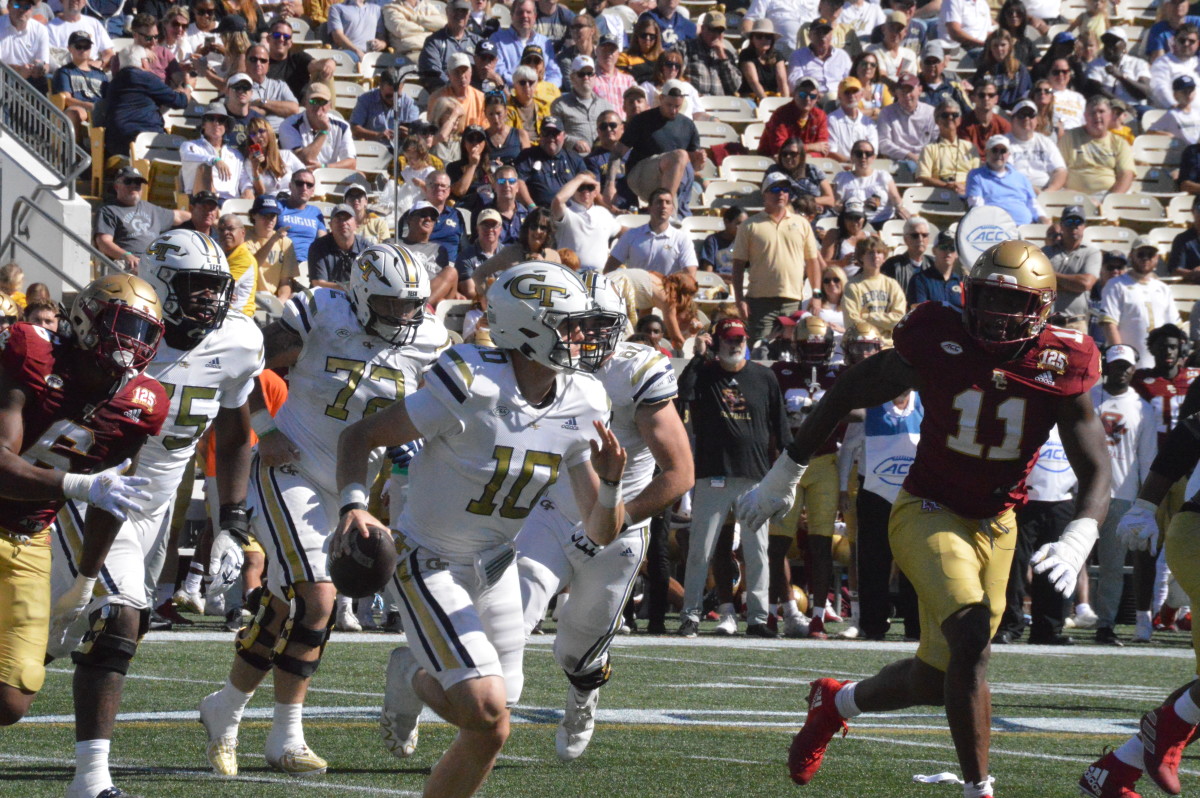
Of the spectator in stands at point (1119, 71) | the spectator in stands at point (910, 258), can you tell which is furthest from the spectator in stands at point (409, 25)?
the spectator in stands at point (1119, 71)

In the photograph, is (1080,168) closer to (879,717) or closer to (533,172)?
(533,172)

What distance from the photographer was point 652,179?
575 inches

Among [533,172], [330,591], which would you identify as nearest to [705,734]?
[330,591]

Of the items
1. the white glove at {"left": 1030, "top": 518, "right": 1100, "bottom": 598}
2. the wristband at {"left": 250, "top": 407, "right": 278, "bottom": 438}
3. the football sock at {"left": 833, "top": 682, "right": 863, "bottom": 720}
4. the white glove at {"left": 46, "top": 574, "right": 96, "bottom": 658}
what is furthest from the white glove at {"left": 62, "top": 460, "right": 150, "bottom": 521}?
the white glove at {"left": 1030, "top": 518, "right": 1100, "bottom": 598}

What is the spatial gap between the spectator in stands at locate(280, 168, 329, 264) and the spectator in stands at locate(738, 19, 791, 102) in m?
5.28

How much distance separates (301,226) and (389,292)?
6.87 m

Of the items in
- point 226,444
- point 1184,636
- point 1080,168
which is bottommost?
point 1184,636

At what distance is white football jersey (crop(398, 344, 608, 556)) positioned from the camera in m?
4.69

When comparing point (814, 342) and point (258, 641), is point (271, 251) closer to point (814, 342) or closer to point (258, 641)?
point (814, 342)

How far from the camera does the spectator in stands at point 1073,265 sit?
13.6 metres

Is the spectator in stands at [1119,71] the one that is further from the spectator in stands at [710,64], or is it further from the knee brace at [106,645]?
the knee brace at [106,645]

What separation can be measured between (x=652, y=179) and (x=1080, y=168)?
14.5 feet

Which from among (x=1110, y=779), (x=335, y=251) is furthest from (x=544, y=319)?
(x=335, y=251)

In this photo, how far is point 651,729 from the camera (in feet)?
22.2
